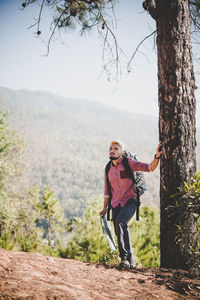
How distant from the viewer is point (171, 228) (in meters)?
2.36

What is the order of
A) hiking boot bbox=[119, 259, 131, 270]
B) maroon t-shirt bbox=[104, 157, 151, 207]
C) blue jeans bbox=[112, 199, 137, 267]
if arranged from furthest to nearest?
maroon t-shirt bbox=[104, 157, 151, 207]
blue jeans bbox=[112, 199, 137, 267]
hiking boot bbox=[119, 259, 131, 270]

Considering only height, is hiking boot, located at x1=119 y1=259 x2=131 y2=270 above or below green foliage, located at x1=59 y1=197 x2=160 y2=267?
above

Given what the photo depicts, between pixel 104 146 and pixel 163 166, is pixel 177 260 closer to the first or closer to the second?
pixel 163 166

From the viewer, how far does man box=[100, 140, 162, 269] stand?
2.49 meters

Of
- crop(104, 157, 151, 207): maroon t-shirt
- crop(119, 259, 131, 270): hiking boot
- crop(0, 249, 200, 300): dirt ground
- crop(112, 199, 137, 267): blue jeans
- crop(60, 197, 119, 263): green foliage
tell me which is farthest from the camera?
crop(60, 197, 119, 263): green foliage

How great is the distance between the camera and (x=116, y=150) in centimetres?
283

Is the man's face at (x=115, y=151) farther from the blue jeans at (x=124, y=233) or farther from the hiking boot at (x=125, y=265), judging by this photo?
the hiking boot at (x=125, y=265)

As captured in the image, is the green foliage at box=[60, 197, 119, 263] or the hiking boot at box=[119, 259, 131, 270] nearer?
the hiking boot at box=[119, 259, 131, 270]

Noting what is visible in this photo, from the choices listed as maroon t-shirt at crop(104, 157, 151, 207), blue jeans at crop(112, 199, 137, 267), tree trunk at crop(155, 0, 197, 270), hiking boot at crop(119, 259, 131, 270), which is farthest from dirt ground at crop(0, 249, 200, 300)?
maroon t-shirt at crop(104, 157, 151, 207)

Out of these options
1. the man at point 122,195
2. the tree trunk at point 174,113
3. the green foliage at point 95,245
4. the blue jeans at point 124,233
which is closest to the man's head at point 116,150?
the man at point 122,195

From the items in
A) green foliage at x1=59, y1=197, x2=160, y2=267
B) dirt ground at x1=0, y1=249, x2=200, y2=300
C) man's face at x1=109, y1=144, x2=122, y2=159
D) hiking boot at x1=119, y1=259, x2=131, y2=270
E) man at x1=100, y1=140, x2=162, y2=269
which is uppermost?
man's face at x1=109, y1=144, x2=122, y2=159

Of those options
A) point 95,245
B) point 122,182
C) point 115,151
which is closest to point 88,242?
point 95,245

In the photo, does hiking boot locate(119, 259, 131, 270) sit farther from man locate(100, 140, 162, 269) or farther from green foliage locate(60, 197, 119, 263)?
green foliage locate(60, 197, 119, 263)

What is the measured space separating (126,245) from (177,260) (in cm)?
61
